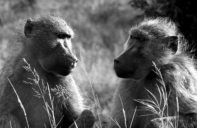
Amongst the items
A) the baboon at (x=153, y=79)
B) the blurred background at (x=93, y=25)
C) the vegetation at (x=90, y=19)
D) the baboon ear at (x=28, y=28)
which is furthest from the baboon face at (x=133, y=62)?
the vegetation at (x=90, y=19)

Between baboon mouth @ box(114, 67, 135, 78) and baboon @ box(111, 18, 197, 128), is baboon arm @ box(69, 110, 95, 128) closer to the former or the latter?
baboon @ box(111, 18, 197, 128)

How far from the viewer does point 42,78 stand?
5719 millimetres

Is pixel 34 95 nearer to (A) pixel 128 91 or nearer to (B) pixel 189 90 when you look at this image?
(A) pixel 128 91

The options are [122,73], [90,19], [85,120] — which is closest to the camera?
[85,120]

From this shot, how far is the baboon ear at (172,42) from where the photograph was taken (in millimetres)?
6035

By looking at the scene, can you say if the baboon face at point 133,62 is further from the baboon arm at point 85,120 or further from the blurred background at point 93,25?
the blurred background at point 93,25

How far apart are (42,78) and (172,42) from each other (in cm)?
148

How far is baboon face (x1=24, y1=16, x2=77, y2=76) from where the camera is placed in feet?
18.1

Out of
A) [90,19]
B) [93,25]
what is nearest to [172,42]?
[93,25]

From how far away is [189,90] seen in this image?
567 cm

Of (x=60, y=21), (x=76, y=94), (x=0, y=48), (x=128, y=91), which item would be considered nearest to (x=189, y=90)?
(x=128, y=91)

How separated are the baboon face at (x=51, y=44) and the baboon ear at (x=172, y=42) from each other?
106cm

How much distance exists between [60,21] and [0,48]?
513cm

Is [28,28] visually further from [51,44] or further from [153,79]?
[153,79]
